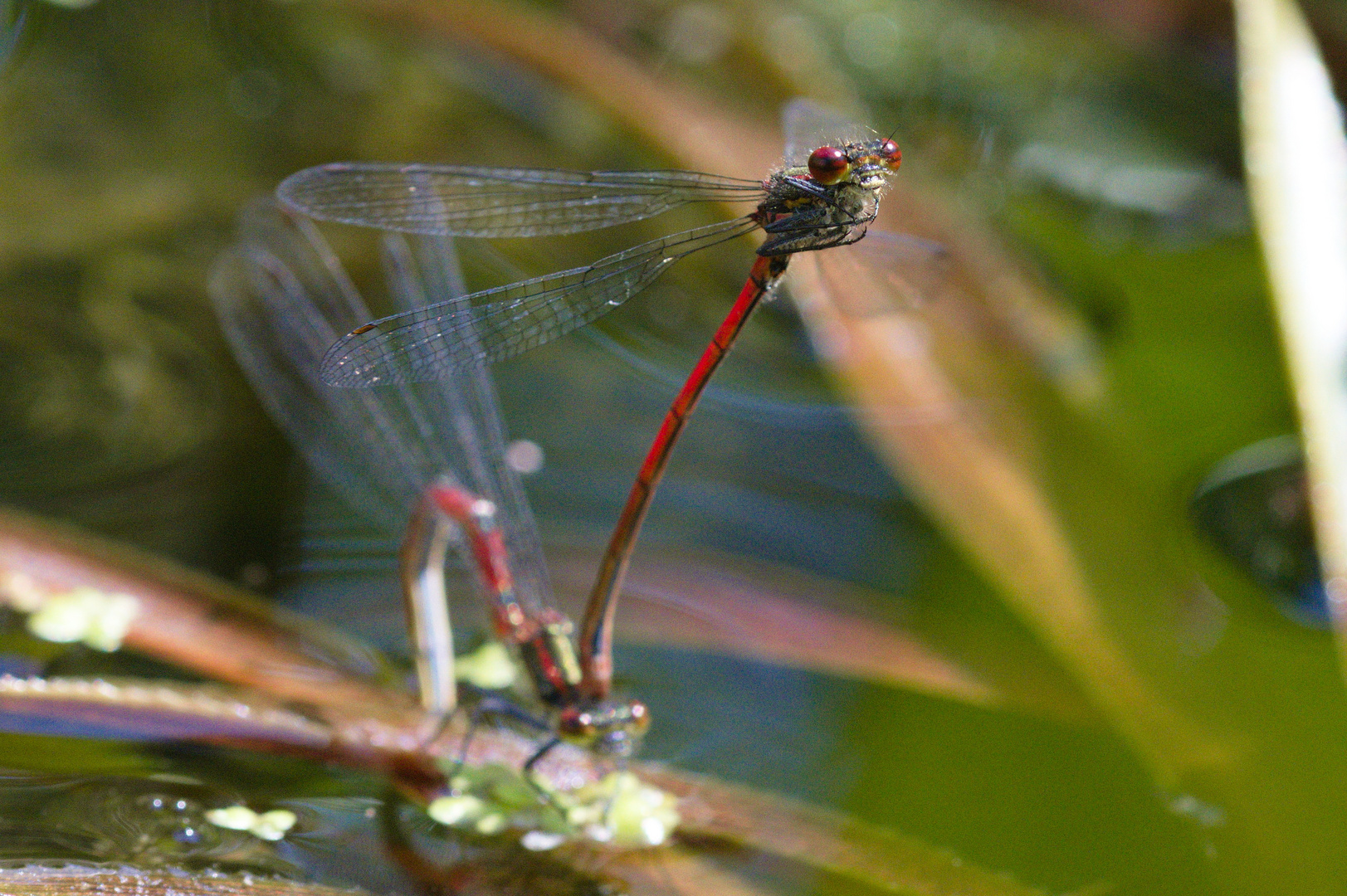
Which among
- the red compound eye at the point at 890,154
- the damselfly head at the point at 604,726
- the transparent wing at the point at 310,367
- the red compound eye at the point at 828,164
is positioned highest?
the transparent wing at the point at 310,367

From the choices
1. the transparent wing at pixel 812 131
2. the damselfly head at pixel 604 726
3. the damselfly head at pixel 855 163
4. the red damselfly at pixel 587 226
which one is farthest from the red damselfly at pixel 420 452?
the damselfly head at pixel 855 163

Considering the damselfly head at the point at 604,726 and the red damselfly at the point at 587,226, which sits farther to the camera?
the damselfly head at the point at 604,726

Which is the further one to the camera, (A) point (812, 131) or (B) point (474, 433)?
(B) point (474, 433)

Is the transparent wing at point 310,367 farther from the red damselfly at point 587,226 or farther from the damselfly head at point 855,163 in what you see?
the damselfly head at point 855,163

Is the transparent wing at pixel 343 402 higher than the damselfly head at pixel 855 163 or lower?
higher

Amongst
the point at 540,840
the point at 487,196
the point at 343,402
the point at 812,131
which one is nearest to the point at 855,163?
the point at 812,131

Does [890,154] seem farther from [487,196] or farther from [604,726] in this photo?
[604,726]
